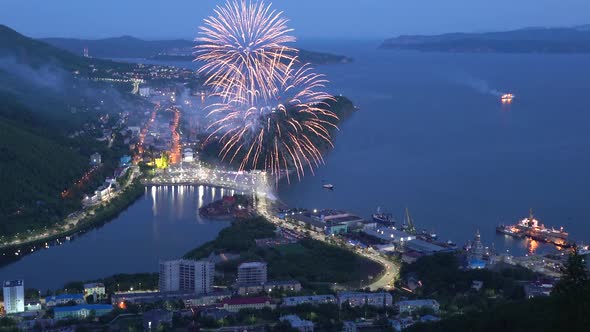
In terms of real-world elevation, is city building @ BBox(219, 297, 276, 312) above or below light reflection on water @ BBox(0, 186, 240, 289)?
above

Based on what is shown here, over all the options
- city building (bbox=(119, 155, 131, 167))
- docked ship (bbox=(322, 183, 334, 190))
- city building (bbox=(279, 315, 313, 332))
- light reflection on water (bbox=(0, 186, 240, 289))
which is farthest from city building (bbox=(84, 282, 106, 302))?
city building (bbox=(119, 155, 131, 167))

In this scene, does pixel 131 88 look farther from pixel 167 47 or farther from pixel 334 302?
pixel 167 47

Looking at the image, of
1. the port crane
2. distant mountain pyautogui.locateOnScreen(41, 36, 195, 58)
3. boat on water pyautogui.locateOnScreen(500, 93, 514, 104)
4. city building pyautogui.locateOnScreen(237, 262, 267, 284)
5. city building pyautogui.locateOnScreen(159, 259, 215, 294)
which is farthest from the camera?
distant mountain pyautogui.locateOnScreen(41, 36, 195, 58)

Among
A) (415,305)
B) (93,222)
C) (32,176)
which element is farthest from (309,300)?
(32,176)

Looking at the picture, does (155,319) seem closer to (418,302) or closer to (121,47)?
(418,302)

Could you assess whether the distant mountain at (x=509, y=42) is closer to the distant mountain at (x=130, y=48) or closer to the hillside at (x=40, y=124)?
the distant mountain at (x=130, y=48)

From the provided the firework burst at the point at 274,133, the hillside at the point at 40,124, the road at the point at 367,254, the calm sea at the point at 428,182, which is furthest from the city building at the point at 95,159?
the road at the point at 367,254

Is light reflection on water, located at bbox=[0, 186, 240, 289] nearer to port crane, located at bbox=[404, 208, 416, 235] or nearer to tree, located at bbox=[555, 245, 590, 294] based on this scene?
port crane, located at bbox=[404, 208, 416, 235]
